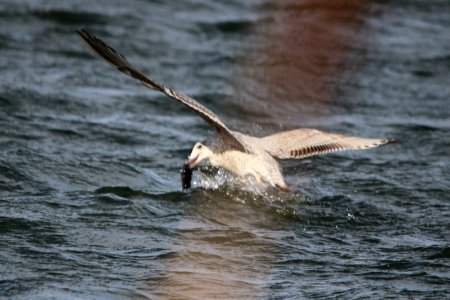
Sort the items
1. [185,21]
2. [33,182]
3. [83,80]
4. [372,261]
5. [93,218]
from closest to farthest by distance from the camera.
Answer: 1. [372,261]
2. [93,218]
3. [33,182]
4. [83,80]
5. [185,21]

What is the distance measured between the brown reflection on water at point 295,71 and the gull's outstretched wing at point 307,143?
2.97 m

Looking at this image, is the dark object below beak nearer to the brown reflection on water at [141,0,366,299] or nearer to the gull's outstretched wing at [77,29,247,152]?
the brown reflection on water at [141,0,366,299]

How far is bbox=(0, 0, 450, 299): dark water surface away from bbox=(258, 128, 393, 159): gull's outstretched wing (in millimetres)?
410

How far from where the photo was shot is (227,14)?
17000 millimetres

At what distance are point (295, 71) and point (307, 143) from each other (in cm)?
583

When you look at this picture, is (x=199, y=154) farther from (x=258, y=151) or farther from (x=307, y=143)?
(x=307, y=143)

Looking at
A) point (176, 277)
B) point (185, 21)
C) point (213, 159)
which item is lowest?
point (176, 277)

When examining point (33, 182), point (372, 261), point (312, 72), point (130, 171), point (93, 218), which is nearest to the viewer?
point (372, 261)

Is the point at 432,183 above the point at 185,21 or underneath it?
underneath

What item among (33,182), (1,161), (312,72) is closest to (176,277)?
(33,182)

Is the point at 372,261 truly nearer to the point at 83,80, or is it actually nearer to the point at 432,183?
the point at 432,183

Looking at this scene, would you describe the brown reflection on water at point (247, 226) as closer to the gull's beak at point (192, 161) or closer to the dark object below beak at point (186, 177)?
the dark object below beak at point (186, 177)

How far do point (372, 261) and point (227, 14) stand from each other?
9.64 metres

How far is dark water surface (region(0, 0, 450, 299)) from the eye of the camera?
7.42 meters
